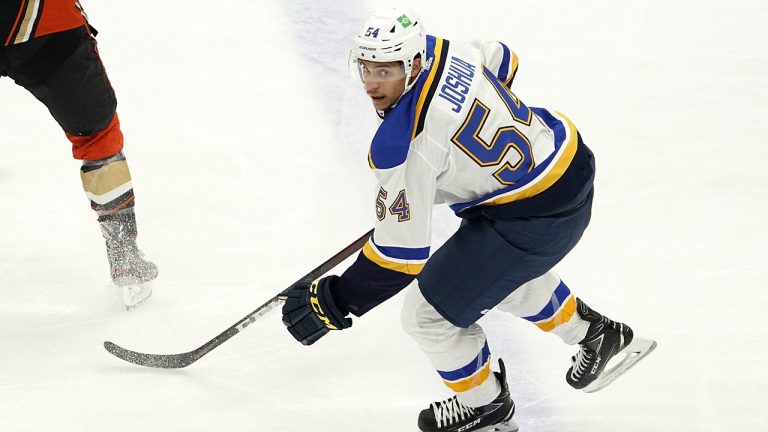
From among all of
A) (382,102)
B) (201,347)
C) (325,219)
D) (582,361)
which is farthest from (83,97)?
(582,361)

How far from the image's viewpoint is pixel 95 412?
246 centimetres

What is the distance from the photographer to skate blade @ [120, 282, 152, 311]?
287cm

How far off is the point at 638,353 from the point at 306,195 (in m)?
1.30

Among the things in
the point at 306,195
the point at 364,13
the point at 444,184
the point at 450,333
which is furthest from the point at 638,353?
the point at 364,13

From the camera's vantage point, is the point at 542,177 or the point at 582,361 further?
the point at 582,361

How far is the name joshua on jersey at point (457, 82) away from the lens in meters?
1.98

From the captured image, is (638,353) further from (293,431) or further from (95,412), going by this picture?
(95,412)

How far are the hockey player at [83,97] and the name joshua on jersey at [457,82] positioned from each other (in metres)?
1.13

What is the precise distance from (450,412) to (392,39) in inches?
38.9

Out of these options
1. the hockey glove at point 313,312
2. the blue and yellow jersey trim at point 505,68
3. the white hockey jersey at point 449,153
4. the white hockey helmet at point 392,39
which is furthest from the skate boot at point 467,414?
the white hockey helmet at point 392,39

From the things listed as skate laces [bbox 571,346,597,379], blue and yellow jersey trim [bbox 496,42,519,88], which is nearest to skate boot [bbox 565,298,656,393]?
skate laces [bbox 571,346,597,379]

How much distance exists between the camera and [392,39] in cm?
190

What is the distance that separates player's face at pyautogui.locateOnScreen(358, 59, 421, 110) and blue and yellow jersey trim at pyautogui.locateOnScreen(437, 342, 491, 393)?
69 cm

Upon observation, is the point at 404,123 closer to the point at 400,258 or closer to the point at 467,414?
the point at 400,258
